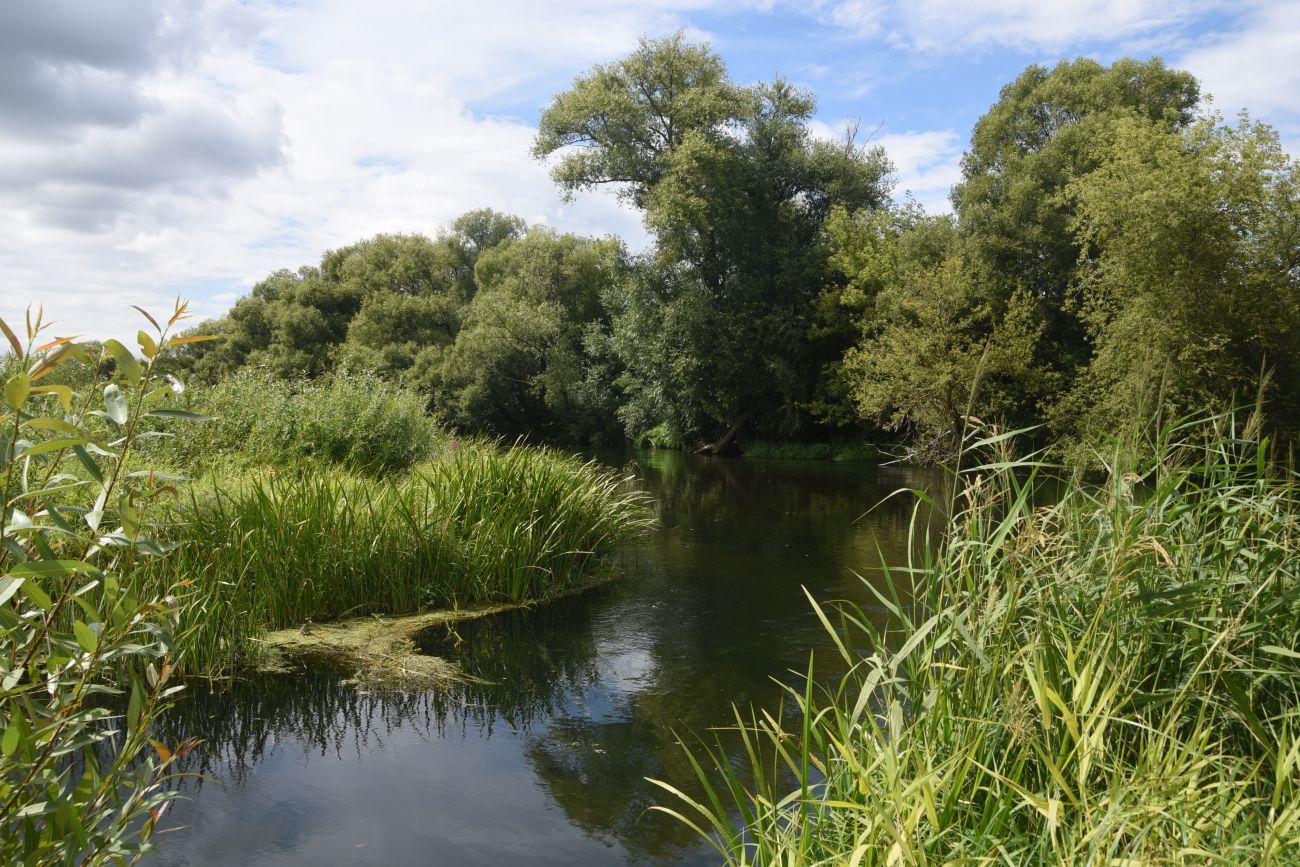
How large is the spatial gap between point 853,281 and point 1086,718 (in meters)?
29.3

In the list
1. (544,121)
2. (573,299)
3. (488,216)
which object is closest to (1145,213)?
(544,121)

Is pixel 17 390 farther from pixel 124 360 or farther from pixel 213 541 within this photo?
pixel 213 541

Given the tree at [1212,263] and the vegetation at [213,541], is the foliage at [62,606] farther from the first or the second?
the tree at [1212,263]

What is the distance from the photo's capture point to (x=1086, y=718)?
3.10 meters

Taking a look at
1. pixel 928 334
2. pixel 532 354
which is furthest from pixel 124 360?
pixel 532 354

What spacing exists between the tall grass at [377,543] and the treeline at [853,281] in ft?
32.3

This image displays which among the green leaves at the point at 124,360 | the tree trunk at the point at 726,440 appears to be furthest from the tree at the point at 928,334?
the green leaves at the point at 124,360

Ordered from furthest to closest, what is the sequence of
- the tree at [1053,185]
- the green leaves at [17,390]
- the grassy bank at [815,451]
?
the grassy bank at [815,451], the tree at [1053,185], the green leaves at [17,390]

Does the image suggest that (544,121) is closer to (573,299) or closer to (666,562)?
(573,299)

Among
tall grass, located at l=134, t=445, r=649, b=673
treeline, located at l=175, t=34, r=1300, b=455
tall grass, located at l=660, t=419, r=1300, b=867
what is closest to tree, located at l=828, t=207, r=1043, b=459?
treeline, located at l=175, t=34, r=1300, b=455

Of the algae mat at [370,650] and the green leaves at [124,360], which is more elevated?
the green leaves at [124,360]

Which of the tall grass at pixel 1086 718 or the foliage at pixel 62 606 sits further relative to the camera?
the tall grass at pixel 1086 718

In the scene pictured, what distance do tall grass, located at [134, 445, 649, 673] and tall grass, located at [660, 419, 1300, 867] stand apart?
5002mm

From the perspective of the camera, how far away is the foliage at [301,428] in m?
11.0
